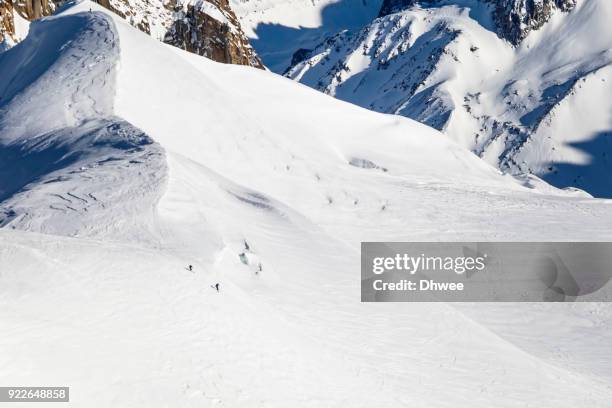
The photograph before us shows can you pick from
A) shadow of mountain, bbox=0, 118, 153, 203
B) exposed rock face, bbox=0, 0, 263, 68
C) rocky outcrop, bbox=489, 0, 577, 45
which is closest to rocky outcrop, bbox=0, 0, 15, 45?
exposed rock face, bbox=0, 0, 263, 68

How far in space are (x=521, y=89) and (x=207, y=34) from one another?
2620 inches

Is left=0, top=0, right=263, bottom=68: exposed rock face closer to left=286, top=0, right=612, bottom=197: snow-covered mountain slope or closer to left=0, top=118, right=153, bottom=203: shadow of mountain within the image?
left=286, top=0, right=612, bottom=197: snow-covered mountain slope

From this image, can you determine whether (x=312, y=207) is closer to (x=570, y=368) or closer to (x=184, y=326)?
(x=570, y=368)

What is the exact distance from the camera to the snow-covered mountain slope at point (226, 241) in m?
14.2

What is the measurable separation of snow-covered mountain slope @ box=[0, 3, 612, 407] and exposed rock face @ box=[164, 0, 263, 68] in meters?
92.1

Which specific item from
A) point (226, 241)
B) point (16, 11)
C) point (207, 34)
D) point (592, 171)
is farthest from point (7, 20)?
point (592, 171)

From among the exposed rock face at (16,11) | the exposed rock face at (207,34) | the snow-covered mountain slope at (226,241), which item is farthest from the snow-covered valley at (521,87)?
the snow-covered mountain slope at (226,241)

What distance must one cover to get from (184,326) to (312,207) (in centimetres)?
1690

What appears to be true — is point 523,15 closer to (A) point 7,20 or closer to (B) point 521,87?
(B) point 521,87

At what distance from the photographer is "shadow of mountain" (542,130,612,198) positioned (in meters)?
144

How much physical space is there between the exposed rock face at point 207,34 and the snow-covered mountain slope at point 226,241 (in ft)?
302

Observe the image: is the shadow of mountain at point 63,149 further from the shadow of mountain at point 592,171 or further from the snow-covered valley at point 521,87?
the snow-covered valley at point 521,87

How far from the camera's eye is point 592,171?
148 metres

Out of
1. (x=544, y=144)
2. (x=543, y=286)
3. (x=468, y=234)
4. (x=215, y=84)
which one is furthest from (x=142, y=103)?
(x=544, y=144)
